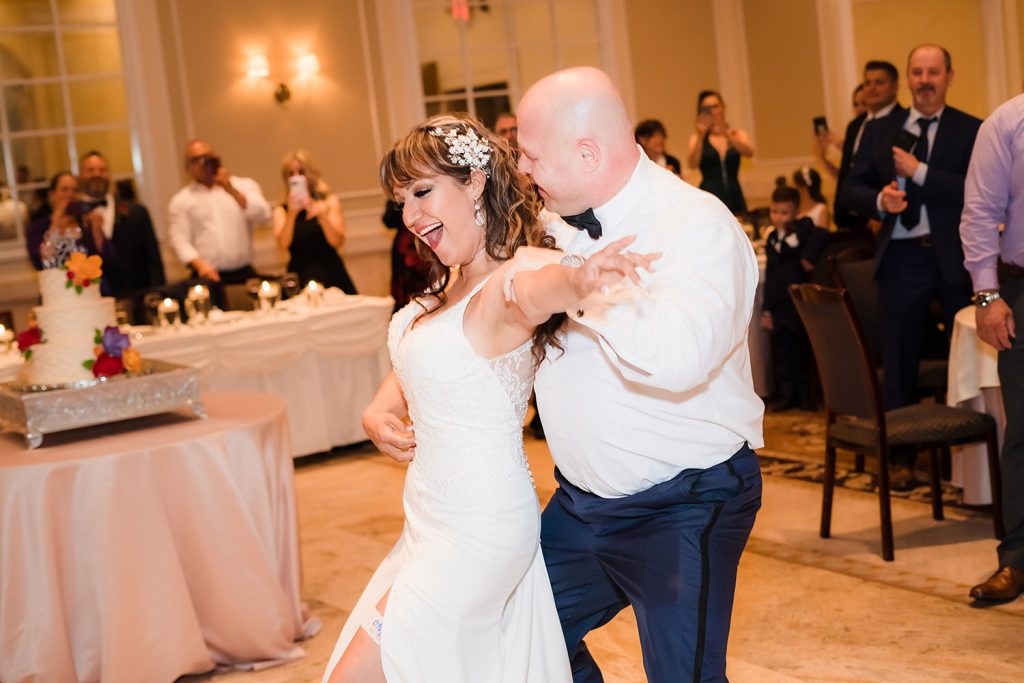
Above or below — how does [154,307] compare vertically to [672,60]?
below

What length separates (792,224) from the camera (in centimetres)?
641

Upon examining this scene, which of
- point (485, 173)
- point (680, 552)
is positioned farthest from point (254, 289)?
point (680, 552)

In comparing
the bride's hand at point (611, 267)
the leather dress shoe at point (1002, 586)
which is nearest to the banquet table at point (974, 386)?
the leather dress shoe at point (1002, 586)

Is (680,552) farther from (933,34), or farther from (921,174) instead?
(933,34)

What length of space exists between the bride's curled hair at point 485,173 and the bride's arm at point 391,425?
8.8 inches

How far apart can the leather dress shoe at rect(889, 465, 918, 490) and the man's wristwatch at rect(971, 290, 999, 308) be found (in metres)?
1.41

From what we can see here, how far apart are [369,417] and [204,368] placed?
12.0ft

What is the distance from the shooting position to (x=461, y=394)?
7.15 ft

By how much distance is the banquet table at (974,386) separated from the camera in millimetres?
Result: 4070

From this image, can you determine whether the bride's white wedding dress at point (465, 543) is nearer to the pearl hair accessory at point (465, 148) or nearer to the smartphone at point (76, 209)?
the pearl hair accessory at point (465, 148)

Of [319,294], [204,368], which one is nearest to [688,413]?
[204,368]

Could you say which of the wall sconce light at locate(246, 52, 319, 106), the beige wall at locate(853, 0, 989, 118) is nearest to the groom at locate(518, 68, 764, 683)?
the wall sconce light at locate(246, 52, 319, 106)

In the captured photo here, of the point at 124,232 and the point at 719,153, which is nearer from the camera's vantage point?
the point at 124,232

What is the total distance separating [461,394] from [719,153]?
21.1 ft
